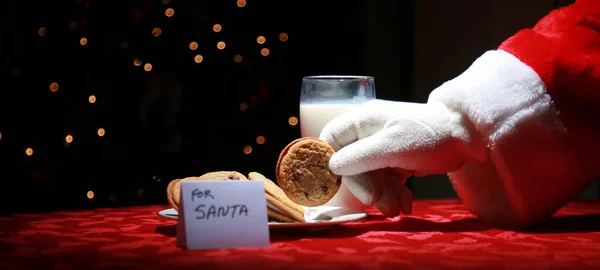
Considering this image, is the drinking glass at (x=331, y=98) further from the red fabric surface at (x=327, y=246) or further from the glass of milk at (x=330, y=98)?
the red fabric surface at (x=327, y=246)

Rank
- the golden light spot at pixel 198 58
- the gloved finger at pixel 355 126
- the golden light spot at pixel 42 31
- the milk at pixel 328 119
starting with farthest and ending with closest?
the golden light spot at pixel 198 58
the golden light spot at pixel 42 31
the milk at pixel 328 119
the gloved finger at pixel 355 126

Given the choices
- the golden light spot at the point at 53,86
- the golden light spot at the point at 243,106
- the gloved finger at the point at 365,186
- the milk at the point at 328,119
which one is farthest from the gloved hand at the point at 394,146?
the golden light spot at the point at 53,86

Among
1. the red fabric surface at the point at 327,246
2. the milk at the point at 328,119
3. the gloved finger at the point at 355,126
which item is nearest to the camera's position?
the red fabric surface at the point at 327,246

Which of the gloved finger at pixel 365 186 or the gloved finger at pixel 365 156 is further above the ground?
the gloved finger at pixel 365 156

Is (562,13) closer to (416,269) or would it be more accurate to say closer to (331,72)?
(416,269)

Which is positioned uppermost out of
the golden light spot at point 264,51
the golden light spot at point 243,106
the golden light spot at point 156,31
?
the golden light spot at point 156,31

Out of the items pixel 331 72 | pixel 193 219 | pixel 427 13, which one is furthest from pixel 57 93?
pixel 427 13

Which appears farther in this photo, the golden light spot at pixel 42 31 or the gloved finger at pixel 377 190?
the golden light spot at pixel 42 31
